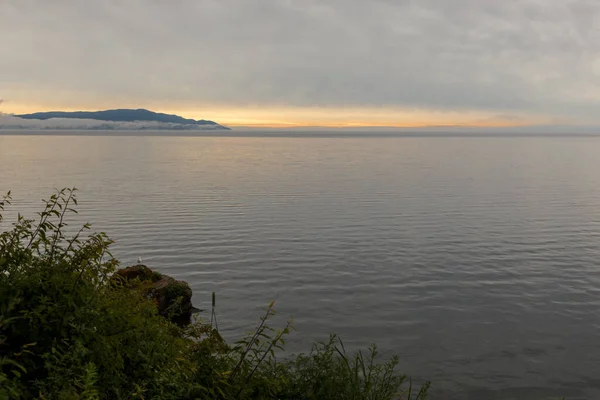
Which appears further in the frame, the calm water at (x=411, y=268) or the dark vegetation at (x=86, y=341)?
the calm water at (x=411, y=268)

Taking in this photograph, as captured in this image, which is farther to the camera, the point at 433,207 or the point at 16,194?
the point at 16,194

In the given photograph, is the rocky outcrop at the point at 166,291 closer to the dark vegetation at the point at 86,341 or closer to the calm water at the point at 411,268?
the calm water at the point at 411,268

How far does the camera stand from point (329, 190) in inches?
2630

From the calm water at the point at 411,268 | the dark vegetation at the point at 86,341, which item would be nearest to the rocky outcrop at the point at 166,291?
the calm water at the point at 411,268

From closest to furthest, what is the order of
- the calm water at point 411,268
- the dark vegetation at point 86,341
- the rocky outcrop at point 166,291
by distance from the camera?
the dark vegetation at point 86,341 < the calm water at point 411,268 < the rocky outcrop at point 166,291

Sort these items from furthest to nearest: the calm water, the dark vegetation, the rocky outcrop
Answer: the rocky outcrop → the calm water → the dark vegetation

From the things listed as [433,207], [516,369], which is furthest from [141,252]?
[433,207]

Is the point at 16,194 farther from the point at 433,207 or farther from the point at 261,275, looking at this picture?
the point at 433,207

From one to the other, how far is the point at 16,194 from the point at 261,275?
44.7m

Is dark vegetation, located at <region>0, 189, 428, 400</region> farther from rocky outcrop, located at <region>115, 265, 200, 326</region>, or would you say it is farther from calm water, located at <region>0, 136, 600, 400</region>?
rocky outcrop, located at <region>115, 265, 200, 326</region>

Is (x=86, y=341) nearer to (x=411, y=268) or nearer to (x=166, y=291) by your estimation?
(x=166, y=291)

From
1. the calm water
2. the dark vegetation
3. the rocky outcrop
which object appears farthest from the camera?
the rocky outcrop

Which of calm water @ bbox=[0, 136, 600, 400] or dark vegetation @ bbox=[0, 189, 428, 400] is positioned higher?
dark vegetation @ bbox=[0, 189, 428, 400]

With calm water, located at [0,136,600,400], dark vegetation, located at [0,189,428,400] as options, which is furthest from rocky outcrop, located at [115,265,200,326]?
dark vegetation, located at [0,189,428,400]
